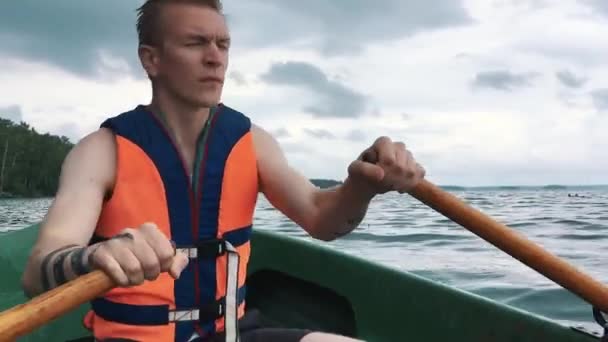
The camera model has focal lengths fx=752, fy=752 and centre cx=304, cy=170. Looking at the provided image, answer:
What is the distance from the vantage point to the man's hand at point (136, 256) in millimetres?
1520

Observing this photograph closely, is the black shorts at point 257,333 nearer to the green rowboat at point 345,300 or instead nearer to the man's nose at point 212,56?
the man's nose at point 212,56

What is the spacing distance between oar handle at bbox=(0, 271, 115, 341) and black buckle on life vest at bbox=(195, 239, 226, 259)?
709 millimetres

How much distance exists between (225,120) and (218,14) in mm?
365

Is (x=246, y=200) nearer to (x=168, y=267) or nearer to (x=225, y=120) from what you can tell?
(x=225, y=120)

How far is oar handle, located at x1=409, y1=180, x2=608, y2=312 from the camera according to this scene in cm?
234

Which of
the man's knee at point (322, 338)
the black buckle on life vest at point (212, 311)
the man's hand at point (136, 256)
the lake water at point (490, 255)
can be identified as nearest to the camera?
the man's hand at point (136, 256)

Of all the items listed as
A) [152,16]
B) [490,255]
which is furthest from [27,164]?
[152,16]

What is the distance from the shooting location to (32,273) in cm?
Result: 192

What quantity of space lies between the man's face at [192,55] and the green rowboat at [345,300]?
1.59m

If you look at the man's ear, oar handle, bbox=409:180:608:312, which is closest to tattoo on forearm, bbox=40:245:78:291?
the man's ear

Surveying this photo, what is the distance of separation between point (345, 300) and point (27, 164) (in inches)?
2899

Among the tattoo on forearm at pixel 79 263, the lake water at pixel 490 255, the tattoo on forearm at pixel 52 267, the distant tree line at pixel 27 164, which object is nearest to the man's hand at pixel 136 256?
the tattoo on forearm at pixel 79 263

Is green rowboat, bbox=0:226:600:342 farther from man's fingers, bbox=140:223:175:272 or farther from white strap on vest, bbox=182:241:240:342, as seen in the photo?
man's fingers, bbox=140:223:175:272

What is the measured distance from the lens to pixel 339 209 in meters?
2.33
